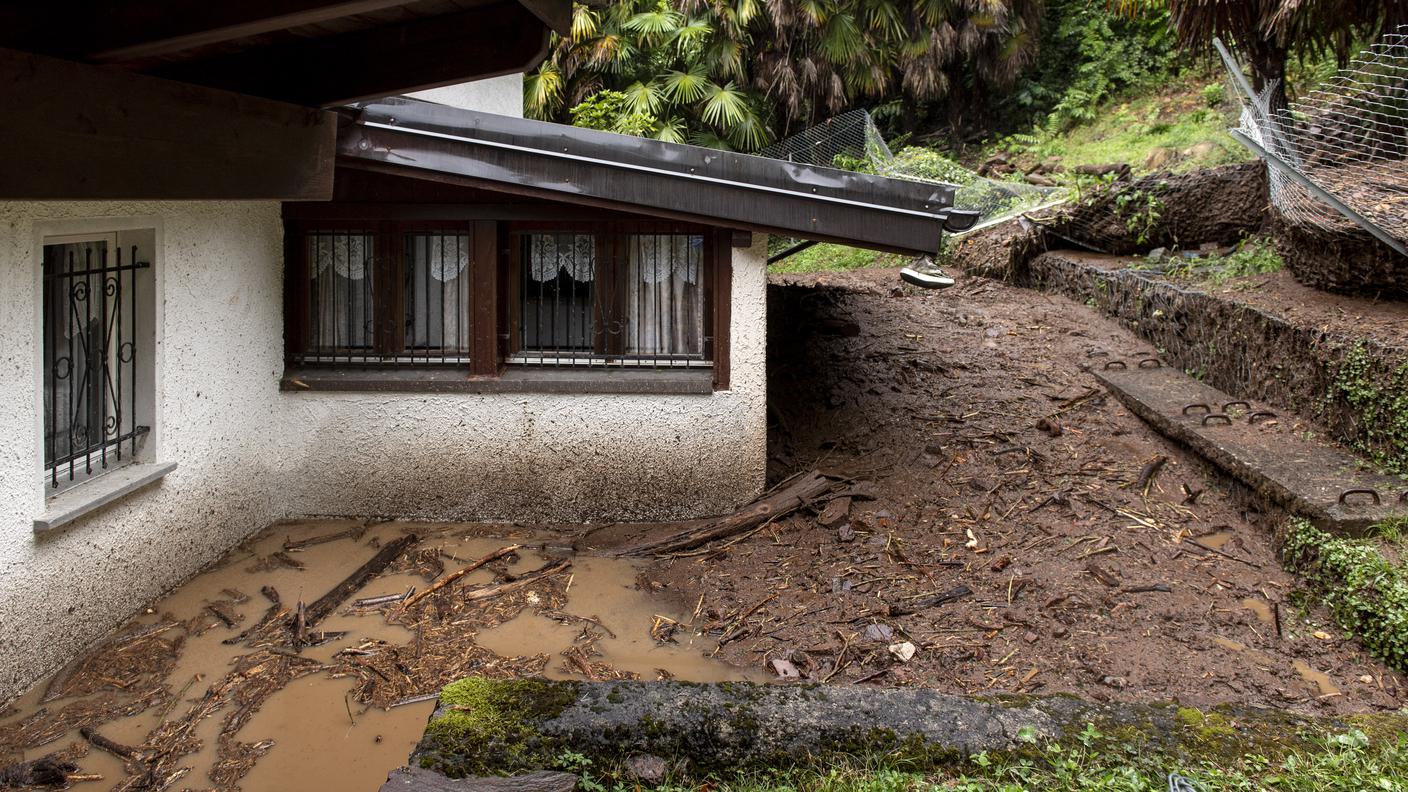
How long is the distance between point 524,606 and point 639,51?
12514 millimetres

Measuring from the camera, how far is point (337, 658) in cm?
538

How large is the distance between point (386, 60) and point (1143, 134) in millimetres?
14227

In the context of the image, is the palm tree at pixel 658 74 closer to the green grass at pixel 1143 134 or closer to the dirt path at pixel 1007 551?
the green grass at pixel 1143 134

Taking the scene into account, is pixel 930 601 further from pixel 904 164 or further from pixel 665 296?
pixel 904 164

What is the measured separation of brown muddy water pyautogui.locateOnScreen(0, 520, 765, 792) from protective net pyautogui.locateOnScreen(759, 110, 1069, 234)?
719 cm

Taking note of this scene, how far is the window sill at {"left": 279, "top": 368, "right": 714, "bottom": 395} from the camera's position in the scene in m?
7.08

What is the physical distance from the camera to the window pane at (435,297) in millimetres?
7320

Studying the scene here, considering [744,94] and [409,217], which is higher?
[744,94]

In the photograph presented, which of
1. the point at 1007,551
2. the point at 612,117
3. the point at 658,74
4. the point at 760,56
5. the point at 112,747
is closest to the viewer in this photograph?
the point at 112,747

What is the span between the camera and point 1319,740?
3.31 meters

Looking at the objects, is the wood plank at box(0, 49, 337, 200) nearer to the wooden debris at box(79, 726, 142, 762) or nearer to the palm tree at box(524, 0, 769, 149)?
the wooden debris at box(79, 726, 142, 762)

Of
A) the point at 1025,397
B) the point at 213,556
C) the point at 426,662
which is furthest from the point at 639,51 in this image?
the point at 426,662

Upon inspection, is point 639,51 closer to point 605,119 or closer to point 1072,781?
point 605,119

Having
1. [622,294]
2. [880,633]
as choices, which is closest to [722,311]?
[622,294]
